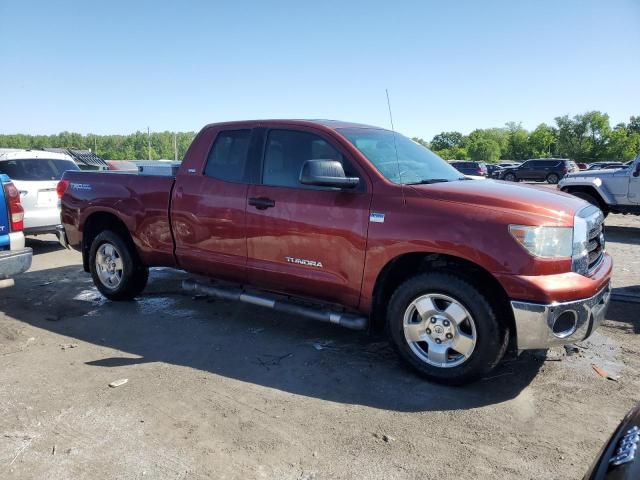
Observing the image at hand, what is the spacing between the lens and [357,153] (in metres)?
4.05

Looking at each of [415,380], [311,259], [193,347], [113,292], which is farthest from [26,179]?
[415,380]

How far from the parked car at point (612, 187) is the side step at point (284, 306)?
Answer: 375 inches

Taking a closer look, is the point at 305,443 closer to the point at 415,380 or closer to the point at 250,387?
the point at 250,387

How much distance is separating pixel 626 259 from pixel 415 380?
6.29m

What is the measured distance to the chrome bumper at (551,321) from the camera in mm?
3250

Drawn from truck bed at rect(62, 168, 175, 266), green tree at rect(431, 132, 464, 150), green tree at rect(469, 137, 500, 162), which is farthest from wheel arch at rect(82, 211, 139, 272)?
green tree at rect(431, 132, 464, 150)

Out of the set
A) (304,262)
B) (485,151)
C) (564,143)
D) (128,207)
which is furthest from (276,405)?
(485,151)

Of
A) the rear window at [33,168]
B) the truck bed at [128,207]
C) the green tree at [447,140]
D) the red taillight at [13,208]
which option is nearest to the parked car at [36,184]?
the rear window at [33,168]

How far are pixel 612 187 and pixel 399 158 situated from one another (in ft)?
30.2

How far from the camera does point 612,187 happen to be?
11.4m

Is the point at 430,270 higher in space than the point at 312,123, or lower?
lower

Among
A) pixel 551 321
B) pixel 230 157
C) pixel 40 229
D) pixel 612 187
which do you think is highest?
pixel 230 157

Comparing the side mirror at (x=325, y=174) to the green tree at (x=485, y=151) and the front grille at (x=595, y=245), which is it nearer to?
→ the front grille at (x=595, y=245)

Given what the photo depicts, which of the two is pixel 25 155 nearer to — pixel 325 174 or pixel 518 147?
pixel 325 174
